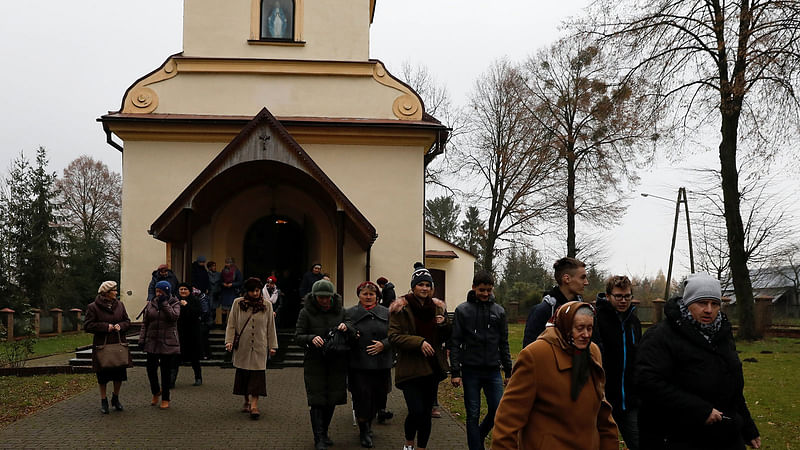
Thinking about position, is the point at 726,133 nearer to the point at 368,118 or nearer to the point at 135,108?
the point at 368,118

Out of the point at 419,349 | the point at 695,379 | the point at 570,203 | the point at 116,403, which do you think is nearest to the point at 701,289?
the point at 695,379

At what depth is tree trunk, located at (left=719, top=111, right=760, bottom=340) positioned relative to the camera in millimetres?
20062

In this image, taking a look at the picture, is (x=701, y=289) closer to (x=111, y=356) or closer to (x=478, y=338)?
(x=478, y=338)

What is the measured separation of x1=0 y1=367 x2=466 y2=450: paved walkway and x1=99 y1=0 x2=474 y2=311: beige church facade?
22.7 feet

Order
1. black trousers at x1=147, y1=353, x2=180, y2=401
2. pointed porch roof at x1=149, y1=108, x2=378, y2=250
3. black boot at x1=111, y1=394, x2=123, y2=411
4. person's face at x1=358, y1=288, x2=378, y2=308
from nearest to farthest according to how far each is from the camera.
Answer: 1. person's face at x1=358, y1=288, x2=378, y2=308
2. black boot at x1=111, y1=394, x2=123, y2=411
3. black trousers at x1=147, y1=353, x2=180, y2=401
4. pointed porch roof at x1=149, y1=108, x2=378, y2=250

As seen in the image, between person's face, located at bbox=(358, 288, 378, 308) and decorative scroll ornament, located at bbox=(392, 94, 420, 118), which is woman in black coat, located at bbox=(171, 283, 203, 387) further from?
decorative scroll ornament, located at bbox=(392, 94, 420, 118)

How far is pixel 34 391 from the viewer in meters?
11.0

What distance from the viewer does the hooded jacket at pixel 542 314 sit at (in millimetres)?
5633

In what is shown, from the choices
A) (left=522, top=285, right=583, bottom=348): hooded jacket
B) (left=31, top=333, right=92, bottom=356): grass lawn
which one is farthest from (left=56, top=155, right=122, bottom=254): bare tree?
(left=522, top=285, right=583, bottom=348): hooded jacket

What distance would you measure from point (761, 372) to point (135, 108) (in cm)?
1576

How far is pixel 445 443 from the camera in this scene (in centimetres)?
762

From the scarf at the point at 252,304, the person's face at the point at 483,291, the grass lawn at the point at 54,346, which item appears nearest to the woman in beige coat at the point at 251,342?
the scarf at the point at 252,304

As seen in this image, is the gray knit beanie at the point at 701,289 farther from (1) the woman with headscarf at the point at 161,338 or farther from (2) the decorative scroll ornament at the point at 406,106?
(2) the decorative scroll ornament at the point at 406,106

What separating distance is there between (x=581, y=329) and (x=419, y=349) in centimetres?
294
